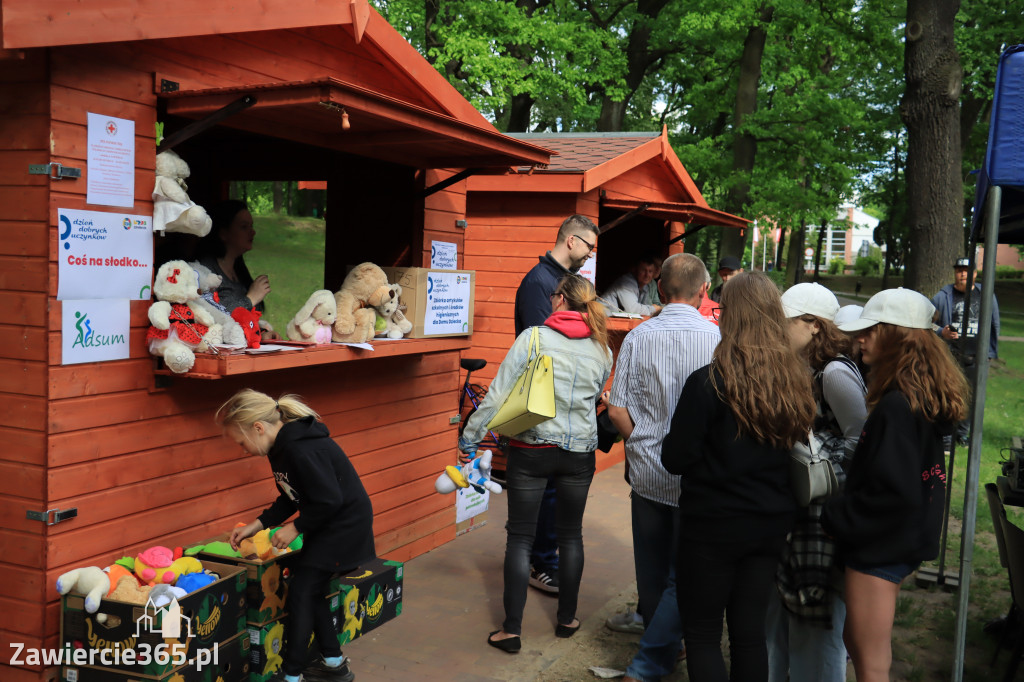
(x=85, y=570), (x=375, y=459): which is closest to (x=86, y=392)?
(x=85, y=570)

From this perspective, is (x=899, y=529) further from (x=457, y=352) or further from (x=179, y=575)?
(x=457, y=352)

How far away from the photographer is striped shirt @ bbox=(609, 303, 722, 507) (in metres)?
4.03

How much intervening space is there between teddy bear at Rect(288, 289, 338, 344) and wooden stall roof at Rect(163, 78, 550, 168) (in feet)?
3.03

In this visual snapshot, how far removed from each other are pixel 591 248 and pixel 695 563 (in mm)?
2416

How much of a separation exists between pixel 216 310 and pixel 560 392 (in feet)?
5.90

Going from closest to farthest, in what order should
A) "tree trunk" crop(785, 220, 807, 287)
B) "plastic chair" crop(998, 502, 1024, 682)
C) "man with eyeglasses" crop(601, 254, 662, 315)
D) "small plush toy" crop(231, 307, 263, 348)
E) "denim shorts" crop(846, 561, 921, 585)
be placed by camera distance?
"denim shorts" crop(846, 561, 921, 585)
"plastic chair" crop(998, 502, 1024, 682)
"small plush toy" crop(231, 307, 263, 348)
"man with eyeglasses" crop(601, 254, 662, 315)
"tree trunk" crop(785, 220, 807, 287)

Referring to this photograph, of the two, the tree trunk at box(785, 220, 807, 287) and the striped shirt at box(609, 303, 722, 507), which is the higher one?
the tree trunk at box(785, 220, 807, 287)

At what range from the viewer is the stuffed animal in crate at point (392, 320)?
527 centimetres

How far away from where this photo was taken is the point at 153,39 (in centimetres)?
375

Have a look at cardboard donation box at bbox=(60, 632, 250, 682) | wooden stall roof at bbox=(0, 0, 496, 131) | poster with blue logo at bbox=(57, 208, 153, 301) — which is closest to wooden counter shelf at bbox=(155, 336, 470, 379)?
poster with blue logo at bbox=(57, 208, 153, 301)

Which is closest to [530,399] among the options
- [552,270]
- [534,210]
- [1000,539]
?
[552,270]

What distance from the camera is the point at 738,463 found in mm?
3133

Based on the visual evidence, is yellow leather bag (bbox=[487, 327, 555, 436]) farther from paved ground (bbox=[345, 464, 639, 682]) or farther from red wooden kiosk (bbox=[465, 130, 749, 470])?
red wooden kiosk (bbox=[465, 130, 749, 470])

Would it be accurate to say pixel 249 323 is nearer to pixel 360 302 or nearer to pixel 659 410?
pixel 360 302
